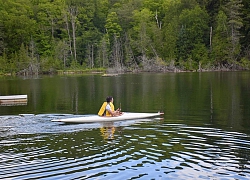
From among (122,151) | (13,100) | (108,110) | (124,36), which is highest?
(124,36)

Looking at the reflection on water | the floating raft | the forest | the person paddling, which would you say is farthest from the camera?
the forest

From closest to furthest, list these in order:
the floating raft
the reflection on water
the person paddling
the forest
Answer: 1. the reflection on water
2. the person paddling
3. the floating raft
4. the forest

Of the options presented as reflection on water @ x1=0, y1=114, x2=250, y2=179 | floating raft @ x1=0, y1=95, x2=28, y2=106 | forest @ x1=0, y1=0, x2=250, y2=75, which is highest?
forest @ x1=0, y1=0, x2=250, y2=75

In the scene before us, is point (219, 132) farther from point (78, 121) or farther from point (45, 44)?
point (45, 44)

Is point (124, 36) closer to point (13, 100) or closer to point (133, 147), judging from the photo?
point (13, 100)

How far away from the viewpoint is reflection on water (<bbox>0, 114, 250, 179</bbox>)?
9.52m

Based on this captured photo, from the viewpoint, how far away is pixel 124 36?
301ft

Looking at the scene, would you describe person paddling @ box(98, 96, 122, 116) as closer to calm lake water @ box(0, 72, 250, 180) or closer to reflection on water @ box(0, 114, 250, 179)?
calm lake water @ box(0, 72, 250, 180)

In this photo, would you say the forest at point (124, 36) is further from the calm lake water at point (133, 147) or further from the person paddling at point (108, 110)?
the person paddling at point (108, 110)

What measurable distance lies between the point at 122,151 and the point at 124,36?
8138 cm

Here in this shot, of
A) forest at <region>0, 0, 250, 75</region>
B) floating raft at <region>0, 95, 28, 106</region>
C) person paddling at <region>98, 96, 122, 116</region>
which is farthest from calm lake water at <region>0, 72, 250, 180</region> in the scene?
forest at <region>0, 0, 250, 75</region>

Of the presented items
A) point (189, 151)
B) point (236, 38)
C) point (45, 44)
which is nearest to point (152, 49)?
point (236, 38)

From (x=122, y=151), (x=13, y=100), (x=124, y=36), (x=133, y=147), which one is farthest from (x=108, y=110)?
(x=124, y=36)

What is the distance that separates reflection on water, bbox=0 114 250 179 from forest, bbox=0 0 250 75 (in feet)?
194
